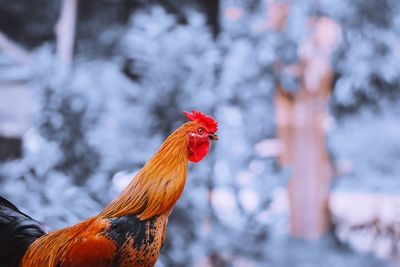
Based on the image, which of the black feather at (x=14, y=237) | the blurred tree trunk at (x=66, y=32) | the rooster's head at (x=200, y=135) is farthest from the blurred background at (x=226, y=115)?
A: the rooster's head at (x=200, y=135)

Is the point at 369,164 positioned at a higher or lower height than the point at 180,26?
lower

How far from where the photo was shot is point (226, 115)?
3193 millimetres

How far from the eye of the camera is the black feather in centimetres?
191

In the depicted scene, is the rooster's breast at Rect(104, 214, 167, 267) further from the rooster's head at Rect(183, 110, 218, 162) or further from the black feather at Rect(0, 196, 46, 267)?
the black feather at Rect(0, 196, 46, 267)

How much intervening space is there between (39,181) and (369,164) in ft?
6.49

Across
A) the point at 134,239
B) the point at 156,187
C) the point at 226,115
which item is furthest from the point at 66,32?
the point at 134,239

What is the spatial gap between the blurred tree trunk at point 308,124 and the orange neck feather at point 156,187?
4.68ft

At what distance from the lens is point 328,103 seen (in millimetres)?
3133

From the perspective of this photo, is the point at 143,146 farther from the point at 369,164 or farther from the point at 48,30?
the point at 369,164

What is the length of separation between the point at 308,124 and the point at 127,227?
1712mm

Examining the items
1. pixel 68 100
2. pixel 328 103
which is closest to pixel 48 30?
pixel 68 100

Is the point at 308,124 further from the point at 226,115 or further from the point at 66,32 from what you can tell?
the point at 66,32

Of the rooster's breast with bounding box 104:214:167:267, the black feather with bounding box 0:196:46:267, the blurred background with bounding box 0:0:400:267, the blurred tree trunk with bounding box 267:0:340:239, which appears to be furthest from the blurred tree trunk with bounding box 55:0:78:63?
the rooster's breast with bounding box 104:214:167:267

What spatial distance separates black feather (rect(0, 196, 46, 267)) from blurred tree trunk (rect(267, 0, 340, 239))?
164 cm
